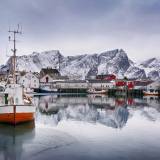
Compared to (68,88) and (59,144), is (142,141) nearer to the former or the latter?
(59,144)

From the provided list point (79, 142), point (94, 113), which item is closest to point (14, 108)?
A: point (79, 142)

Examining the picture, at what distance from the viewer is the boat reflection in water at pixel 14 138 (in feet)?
51.5

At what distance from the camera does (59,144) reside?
58.6 ft

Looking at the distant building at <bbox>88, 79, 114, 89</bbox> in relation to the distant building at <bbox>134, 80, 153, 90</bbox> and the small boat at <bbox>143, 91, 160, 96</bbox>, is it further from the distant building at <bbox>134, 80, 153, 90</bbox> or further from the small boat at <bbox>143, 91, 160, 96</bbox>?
the small boat at <bbox>143, 91, 160, 96</bbox>

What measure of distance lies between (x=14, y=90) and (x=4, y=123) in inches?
100

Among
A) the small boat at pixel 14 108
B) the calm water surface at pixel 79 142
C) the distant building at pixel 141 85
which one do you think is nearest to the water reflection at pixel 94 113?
the small boat at pixel 14 108

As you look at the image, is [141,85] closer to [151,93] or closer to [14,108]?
[151,93]

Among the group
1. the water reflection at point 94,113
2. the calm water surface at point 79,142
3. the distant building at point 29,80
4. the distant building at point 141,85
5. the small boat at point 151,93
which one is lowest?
the calm water surface at point 79,142

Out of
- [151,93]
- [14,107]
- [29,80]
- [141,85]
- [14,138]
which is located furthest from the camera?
[29,80]

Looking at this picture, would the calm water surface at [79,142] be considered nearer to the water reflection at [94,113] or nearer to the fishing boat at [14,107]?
the fishing boat at [14,107]

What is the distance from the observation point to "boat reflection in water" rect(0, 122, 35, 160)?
51.5 ft

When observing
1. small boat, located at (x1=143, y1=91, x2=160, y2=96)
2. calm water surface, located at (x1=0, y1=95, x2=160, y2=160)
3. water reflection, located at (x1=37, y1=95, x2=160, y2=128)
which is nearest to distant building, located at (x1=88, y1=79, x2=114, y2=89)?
small boat, located at (x1=143, y1=91, x2=160, y2=96)

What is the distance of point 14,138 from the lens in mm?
20234

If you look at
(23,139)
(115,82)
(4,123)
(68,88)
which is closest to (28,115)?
(4,123)
